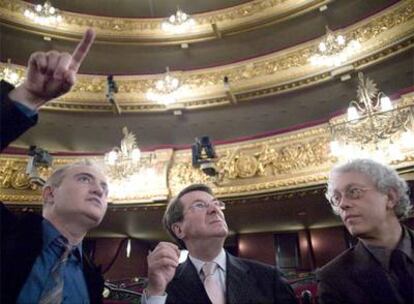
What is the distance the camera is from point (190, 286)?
5.40ft

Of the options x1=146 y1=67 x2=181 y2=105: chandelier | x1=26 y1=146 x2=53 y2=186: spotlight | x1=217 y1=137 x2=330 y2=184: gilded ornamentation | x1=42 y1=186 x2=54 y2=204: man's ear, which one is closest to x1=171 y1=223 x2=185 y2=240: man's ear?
x1=42 y1=186 x2=54 y2=204: man's ear

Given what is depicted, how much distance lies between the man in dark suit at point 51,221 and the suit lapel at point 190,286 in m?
0.37

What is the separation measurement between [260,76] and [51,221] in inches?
331

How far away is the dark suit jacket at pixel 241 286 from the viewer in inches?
62.5

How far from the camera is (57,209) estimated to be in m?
1.54

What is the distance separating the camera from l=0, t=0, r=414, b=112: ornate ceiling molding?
25.5 ft

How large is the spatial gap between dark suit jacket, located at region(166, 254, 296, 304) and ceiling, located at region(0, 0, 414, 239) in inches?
211

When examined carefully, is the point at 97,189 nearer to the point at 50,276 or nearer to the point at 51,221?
the point at 51,221

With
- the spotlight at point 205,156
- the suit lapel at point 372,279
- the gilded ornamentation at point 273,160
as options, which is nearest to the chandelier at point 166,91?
the spotlight at point 205,156

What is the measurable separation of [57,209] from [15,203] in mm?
6455

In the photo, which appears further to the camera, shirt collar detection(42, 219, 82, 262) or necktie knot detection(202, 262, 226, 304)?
necktie knot detection(202, 262, 226, 304)

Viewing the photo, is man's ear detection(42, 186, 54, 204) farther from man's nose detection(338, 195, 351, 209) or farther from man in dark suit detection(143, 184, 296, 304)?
man's nose detection(338, 195, 351, 209)

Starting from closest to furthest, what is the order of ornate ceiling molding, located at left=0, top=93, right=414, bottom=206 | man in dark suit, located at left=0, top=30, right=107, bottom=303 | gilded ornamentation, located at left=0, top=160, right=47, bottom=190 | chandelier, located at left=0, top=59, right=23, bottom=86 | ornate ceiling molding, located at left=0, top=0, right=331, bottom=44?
man in dark suit, located at left=0, top=30, right=107, bottom=303, ornate ceiling molding, located at left=0, top=93, right=414, bottom=206, gilded ornamentation, located at left=0, top=160, right=47, bottom=190, chandelier, located at left=0, top=59, right=23, bottom=86, ornate ceiling molding, located at left=0, top=0, right=331, bottom=44

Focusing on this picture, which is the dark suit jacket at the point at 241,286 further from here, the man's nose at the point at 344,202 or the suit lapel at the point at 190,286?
the man's nose at the point at 344,202
